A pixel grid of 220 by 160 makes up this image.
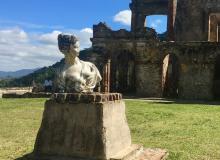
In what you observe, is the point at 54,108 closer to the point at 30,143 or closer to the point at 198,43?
the point at 30,143

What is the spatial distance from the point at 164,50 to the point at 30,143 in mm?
18746

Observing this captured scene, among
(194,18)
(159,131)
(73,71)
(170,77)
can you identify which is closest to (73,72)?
(73,71)

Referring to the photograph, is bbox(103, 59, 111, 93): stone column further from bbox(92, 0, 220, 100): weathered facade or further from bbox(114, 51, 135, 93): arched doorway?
bbox(114, 51, 135, 93): arched doorway

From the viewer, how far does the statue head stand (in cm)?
757

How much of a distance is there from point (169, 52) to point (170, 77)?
2.63 m

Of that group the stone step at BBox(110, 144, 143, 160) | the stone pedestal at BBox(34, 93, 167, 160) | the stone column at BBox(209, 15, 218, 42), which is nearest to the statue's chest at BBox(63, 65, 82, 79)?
the stone pedestal at BBox(34, 93, 167, 160)

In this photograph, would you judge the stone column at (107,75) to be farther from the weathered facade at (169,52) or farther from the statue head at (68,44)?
the statue head at (68,44)

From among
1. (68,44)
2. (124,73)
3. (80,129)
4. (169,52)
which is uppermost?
(169,52)

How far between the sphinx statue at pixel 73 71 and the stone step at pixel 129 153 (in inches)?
44.3

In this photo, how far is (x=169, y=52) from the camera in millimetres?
27281

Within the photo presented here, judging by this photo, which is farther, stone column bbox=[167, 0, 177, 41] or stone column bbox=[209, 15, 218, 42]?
stone column bbox=[209, 15, 218, 42]

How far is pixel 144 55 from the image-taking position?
2786 cm

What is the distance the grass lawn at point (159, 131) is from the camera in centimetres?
883

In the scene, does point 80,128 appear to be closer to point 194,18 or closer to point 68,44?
point 68,44
